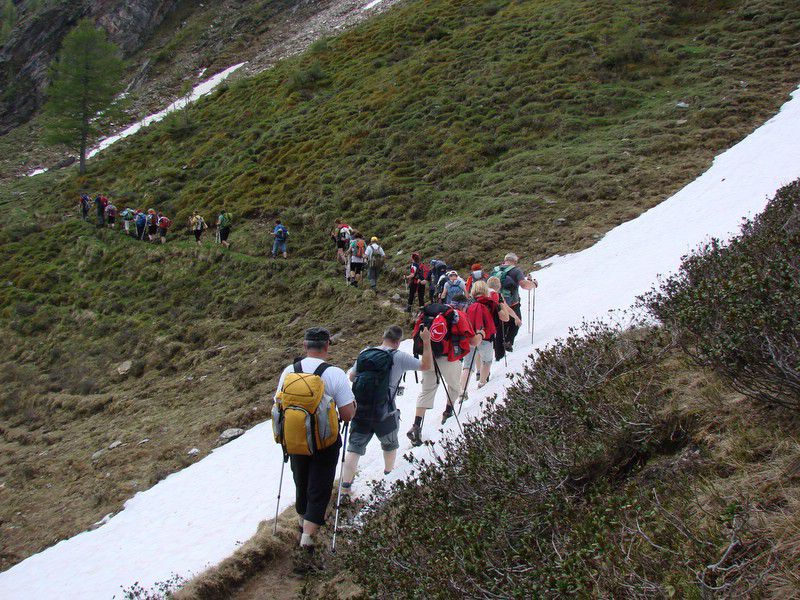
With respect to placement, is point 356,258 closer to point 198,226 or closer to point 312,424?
point 198,226

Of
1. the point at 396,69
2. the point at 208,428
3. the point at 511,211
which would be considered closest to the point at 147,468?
the point at 208,428

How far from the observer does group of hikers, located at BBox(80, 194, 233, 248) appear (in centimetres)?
2164

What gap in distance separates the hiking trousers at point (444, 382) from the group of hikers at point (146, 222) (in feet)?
52.6

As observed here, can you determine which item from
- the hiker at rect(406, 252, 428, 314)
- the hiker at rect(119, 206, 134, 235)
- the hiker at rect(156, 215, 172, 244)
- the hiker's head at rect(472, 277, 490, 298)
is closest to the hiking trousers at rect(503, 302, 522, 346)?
the hiker's head at rect(472, 277, 490, 298)

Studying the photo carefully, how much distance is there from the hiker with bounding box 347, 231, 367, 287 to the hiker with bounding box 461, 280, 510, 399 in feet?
24.8

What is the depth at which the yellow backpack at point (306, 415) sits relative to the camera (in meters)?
4.80

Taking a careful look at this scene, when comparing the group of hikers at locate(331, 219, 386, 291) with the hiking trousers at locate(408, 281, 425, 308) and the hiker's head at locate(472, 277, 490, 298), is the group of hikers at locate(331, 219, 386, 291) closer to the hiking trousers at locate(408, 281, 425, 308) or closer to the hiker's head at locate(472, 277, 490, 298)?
the hiking trousers at locate(408, 281, 425, 308)

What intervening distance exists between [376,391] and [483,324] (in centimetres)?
287

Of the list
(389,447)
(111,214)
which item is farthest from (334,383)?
(111,214)

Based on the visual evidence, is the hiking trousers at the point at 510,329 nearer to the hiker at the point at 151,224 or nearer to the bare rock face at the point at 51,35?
the hiker at the point at 151,224

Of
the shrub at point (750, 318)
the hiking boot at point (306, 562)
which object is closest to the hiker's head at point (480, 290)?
the shrub at point (750, 318)

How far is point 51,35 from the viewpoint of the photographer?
58906 mm

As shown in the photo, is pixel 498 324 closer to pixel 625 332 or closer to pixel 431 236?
pixel 625 332

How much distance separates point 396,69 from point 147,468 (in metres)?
25.0
